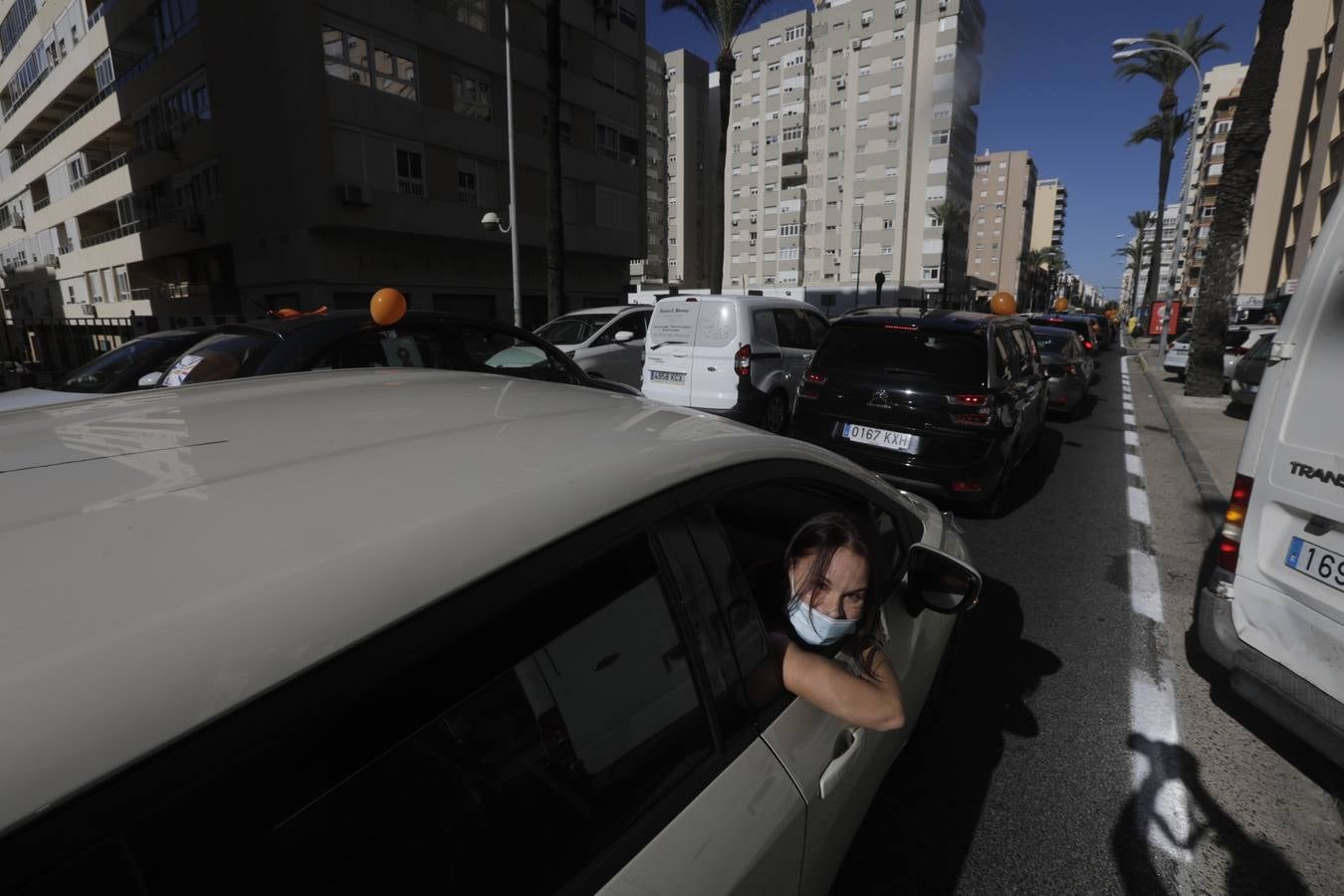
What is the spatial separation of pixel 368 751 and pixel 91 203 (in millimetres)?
40612

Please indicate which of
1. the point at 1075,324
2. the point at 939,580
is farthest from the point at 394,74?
the point at 939,580

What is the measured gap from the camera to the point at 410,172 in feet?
72.2

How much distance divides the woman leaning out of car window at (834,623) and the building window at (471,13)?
89.5 ft

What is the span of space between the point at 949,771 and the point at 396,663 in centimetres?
247

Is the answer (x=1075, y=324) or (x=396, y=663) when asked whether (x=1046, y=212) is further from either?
(x=396, y=663)

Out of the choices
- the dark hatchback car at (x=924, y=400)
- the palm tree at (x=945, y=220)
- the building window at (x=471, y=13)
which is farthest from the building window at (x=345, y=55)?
the palm tree at (x=945, y=220)

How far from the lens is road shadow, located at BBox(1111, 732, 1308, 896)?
2.06 meters

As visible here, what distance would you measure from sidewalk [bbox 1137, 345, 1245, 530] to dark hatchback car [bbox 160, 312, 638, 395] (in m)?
5.93

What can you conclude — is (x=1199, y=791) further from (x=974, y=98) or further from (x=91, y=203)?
(x=974, y=98)

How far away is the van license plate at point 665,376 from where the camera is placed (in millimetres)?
8484

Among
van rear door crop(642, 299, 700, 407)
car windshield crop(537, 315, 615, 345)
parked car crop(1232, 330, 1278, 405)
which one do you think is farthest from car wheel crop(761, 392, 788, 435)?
parked car crop(1232, 330, 1278, 405)

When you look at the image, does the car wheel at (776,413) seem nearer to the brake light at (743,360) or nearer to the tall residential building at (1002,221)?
the brake light at (743,360)

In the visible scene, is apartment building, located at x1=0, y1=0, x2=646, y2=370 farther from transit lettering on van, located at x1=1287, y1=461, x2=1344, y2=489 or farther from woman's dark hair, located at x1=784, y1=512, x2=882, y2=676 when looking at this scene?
woman's dark hair, located at x1=784, y1=512, x2=882, y2=676

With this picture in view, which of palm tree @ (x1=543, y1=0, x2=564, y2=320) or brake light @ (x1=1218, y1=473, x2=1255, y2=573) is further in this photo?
palm tree @ (x1=543, y1=0, x2=564, y2=320)
